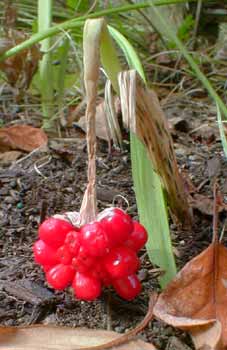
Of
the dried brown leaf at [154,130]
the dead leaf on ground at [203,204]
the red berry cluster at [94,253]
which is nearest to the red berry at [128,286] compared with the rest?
the red berry cluster at [94,253]

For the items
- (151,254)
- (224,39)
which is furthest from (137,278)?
(224,39)

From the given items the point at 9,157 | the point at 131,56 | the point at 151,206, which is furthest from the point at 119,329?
the point at 9,157

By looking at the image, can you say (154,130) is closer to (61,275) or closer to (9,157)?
(61,275)

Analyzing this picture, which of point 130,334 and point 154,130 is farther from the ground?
point 154,130

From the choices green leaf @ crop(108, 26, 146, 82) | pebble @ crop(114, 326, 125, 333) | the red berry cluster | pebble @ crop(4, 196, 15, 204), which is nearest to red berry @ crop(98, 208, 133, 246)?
the red berry cluster

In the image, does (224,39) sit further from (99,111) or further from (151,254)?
(151,254)

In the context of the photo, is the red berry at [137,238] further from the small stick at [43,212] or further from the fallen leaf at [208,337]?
the small stick at [43,212]

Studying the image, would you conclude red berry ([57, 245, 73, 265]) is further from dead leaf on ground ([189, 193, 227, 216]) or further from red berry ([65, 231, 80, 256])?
dead leaf on ground ([189, 193, 227, 216])
